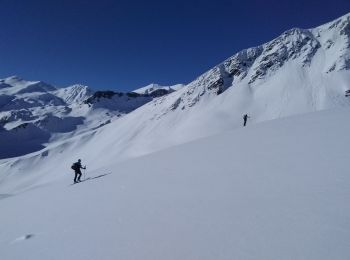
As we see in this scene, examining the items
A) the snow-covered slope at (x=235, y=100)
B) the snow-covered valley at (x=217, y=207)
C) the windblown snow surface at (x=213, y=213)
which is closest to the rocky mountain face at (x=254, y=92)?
the snow-covered slope at (x=235, y=100)

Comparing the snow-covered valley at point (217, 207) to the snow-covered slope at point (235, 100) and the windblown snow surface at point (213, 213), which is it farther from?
the snow-covered slope at point (235, 100)

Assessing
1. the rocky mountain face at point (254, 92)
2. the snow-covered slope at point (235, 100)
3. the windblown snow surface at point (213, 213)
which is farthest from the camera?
the rocky mountain face at point (254, 92)

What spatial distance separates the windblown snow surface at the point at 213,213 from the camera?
552 centimetres

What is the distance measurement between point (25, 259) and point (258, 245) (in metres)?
4.48

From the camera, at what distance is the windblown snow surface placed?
5523mm

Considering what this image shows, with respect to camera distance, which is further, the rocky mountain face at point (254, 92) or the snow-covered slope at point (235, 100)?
the rocky mountain face at point (254, 92)

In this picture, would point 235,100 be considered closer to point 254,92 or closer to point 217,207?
point 254,92

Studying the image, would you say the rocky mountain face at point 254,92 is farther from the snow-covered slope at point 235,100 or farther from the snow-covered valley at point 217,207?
the snow-covered valley at point 217,207

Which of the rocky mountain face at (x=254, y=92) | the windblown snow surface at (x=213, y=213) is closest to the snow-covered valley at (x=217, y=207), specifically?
the windblown snow surface at (x=213, y=213)

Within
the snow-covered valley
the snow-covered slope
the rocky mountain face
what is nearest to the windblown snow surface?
the snow-covered valley

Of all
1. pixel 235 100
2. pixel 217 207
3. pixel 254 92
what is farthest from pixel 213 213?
pixel 254 92

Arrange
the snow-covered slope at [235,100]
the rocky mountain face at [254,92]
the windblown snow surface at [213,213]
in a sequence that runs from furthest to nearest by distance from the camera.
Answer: the rocky mountain face at [254,92] < the snow-covered slope at [235,100] < the windblown snow surface at [213,213]

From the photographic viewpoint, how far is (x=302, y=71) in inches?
5369

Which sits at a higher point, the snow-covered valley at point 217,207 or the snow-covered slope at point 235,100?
the snow-covered slope at point 235,100
